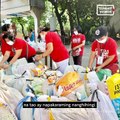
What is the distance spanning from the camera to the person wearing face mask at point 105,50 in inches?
155

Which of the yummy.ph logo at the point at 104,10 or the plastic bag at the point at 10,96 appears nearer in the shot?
the plastic bag at the point at 10,96

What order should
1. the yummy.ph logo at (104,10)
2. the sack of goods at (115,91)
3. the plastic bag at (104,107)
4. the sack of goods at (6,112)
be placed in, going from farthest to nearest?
the yummy.ph logo at (104,10), the sack of goods at (115,91), the plastic bag at (104,107), the sack of goods at (6,112)

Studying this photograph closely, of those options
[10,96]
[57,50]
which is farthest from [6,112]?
[57,50]

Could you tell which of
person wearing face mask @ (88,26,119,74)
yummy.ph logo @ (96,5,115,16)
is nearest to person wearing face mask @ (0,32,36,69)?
person wearing face mask @ (88,26,119,74)

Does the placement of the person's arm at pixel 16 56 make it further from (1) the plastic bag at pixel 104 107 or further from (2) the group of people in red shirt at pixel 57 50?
(1) the plastic bag at pixel 104 107

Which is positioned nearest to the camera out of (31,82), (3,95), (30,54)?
(3,95)

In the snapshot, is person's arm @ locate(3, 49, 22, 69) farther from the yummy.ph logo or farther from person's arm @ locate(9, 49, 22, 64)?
the yummy.ph logo

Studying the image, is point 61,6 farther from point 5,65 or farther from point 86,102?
point 86,102

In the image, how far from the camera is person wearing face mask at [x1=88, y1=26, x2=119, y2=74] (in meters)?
3.94

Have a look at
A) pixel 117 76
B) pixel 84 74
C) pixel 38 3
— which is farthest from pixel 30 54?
pixel 38 3

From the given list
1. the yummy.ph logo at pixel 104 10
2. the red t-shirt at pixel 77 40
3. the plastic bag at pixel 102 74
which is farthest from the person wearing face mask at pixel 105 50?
the red t-shirt at pixel 77 40

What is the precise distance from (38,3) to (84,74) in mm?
6161

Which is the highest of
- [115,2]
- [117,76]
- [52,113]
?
[115,2]

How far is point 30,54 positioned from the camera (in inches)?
182
